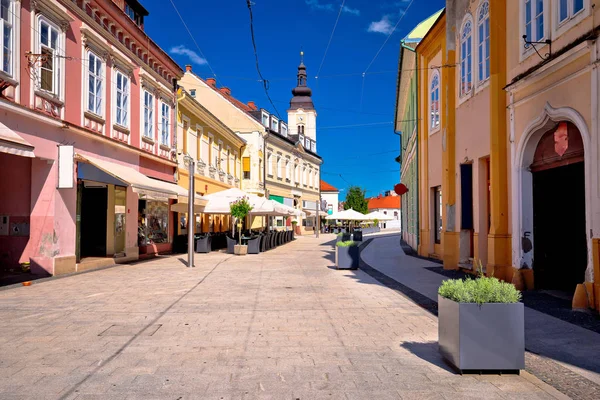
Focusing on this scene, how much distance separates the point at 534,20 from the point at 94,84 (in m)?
11.2

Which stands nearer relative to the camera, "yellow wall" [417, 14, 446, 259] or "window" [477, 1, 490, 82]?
"window" [477, 1, 490, 82]

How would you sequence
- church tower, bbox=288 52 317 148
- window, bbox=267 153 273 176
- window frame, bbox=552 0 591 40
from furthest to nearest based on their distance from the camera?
church tower, bbox=288 52 317 148 → window, bbox=267 153 273 176 → window frame, bbox=552 0 591 40

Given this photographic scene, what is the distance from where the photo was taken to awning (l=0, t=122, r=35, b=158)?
368 inches

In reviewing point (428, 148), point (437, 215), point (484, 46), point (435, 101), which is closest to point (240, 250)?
point (437, 215)

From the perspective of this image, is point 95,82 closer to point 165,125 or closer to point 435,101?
point 165,125

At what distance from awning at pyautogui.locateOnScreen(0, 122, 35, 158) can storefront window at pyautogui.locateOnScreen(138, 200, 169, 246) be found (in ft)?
27.5

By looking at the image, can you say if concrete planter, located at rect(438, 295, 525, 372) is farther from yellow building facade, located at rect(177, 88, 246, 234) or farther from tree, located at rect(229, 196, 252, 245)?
yellow building facade, located at rect(177, 88, 246, 234)

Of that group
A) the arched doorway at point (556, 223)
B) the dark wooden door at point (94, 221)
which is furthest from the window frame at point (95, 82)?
the arched doorway at point (556, 223)

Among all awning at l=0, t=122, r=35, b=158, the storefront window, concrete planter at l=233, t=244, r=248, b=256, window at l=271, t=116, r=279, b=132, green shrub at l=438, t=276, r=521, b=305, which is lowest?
concrete planter at l=233, t=244, r=248, b=256

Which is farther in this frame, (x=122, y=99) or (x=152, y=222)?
(x=152, y=222)

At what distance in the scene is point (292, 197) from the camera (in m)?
49.6

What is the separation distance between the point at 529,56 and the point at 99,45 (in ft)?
36.9

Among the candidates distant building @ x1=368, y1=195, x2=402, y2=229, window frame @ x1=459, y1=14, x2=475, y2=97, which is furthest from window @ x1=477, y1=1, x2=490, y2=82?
distant building @ x1=368, y1=195, x2=402, y2=229

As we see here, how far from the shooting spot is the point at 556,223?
10.3 meters
